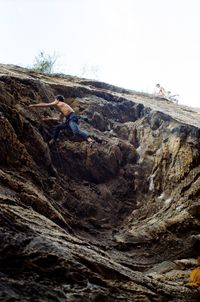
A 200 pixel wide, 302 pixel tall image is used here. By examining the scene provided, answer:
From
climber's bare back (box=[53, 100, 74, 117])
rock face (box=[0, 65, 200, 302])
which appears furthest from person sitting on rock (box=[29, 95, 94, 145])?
rock face (box=[0, 65, 200, 302])

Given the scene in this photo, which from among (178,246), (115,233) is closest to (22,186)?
(115,233)

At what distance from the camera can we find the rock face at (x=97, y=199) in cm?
468

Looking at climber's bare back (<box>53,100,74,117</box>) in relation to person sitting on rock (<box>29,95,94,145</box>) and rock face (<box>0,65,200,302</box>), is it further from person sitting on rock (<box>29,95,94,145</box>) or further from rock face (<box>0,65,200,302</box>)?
rock face (<box>0,65,200,302</box>)

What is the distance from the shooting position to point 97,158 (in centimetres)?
966

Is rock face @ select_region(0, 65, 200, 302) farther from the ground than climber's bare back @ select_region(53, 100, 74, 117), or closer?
closer

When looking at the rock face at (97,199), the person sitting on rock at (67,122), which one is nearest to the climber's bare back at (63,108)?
the person sitting on rock at (67,122)

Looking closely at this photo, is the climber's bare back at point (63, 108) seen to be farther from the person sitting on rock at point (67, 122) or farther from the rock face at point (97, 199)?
the rock face at point (97, 199)

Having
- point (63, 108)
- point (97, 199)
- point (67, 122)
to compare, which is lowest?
point (97, 199)

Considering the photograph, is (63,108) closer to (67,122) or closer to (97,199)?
(67,122)

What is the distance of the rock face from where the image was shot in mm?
4680

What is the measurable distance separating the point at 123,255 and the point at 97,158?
3.25m

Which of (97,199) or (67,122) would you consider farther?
(67,122)

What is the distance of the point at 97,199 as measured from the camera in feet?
28.7

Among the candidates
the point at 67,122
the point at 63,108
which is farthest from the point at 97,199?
the point at 63,108
